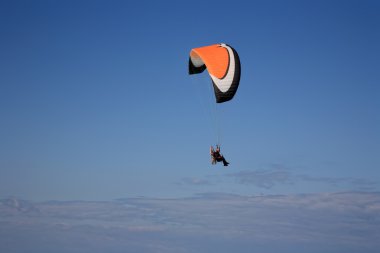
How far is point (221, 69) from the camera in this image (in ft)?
186

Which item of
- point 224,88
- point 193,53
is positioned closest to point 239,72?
point 224,88

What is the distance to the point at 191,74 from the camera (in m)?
65.8

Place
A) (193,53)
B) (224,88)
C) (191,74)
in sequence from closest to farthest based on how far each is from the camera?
(224,88) < (193,53) < (191,74)

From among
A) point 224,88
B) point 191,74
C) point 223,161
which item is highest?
point 191,74

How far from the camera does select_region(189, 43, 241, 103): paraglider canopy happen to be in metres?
55.2

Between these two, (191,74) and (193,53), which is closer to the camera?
(193,53)

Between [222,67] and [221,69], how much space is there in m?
0.25

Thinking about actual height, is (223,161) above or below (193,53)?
below

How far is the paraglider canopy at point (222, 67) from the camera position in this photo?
55188mm

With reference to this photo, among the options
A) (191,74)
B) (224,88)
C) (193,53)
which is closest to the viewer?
(224,88)

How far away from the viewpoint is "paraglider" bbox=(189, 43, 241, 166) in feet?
181

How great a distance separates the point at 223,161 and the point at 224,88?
651 cm

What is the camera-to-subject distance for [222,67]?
56906 mm

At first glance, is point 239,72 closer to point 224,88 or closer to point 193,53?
point 224,88
